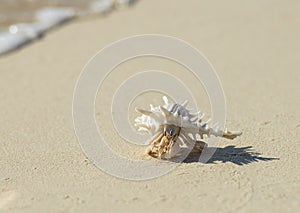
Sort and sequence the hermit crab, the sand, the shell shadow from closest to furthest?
the sand
the hermit crab
the shell shadow

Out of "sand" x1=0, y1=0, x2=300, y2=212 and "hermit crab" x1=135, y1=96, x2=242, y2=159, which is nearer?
"sand" x1=0, y1=0, x2=300, y2=212

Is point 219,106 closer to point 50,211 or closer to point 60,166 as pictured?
point 60,166

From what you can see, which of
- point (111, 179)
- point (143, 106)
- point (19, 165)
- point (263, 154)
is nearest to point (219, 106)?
point (143, 106)

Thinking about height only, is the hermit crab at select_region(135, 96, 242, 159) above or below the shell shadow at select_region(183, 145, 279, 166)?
above

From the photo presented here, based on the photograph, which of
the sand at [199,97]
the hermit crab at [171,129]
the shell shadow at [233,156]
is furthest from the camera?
the shell shadow at [233,156]

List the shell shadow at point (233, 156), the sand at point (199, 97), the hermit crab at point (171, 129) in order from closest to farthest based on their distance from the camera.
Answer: the sand at point (199, 97), the hermit crab at point (171, 129), the shell shadow at point (233, 156)

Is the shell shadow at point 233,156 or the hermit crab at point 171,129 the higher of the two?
the hermit crab at point 171,129

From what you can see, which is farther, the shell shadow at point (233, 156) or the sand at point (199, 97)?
the shell shadow at point (233, 156)

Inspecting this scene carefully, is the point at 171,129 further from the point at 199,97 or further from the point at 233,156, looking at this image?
the point at 199,97

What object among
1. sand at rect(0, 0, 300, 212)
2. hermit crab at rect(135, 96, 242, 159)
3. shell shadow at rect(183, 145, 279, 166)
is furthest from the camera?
shell shadow at rect(183, 145, 279, 166)
